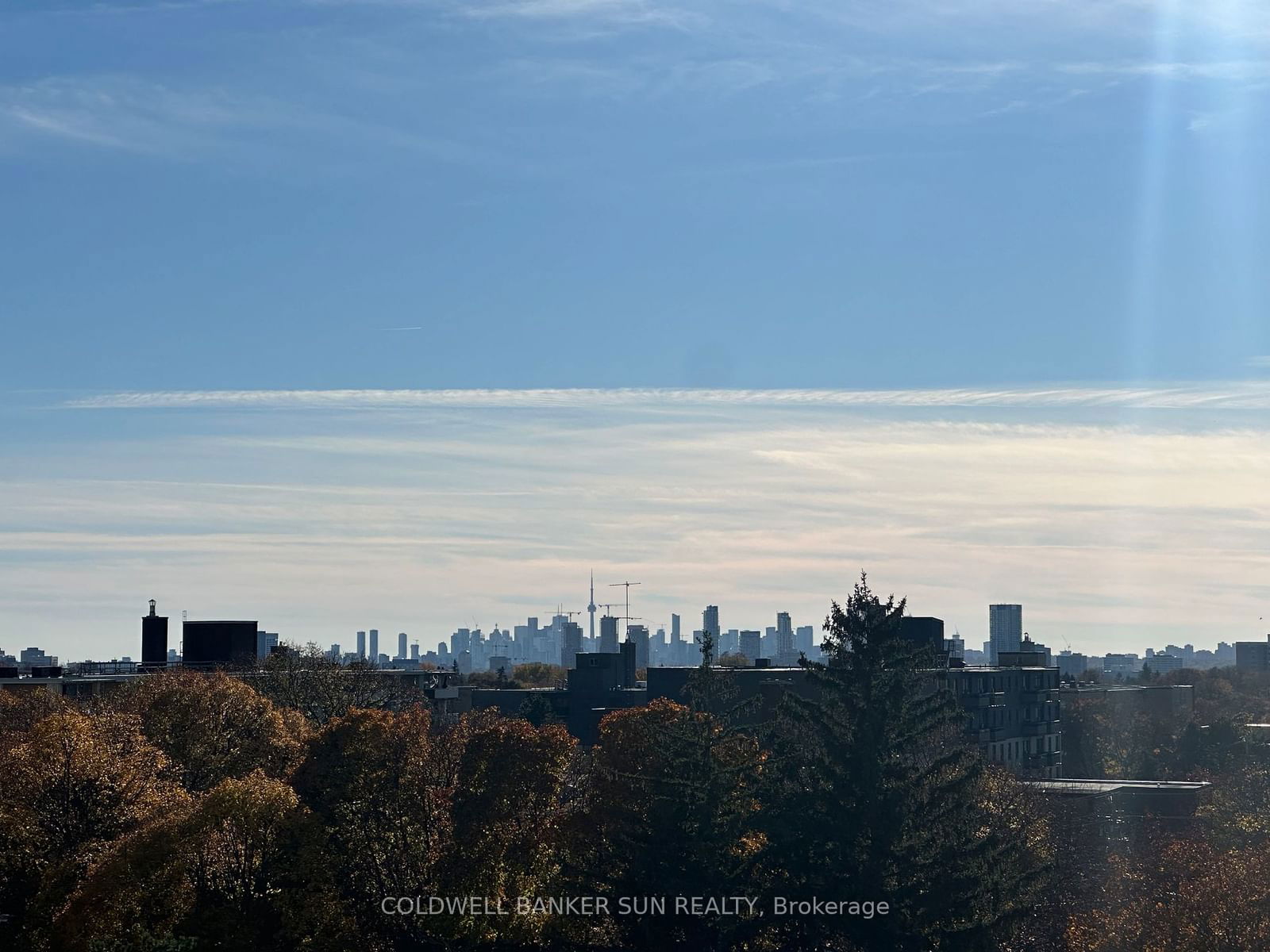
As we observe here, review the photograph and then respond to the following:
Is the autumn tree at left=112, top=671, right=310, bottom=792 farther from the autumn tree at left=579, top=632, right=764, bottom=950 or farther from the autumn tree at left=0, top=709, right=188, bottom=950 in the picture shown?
the autumn tree at left=579, top=632, right=764, bottom=950

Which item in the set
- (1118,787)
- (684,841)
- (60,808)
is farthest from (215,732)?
Result: (1118,787)

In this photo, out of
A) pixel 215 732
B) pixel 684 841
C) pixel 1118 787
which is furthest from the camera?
pixel 1118 787

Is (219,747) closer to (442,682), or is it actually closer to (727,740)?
(727,740)

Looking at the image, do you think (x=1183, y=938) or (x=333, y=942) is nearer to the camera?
(x=1183, y=938)

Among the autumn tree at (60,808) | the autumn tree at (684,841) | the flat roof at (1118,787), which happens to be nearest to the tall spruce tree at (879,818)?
the autumn tree at (684,841)

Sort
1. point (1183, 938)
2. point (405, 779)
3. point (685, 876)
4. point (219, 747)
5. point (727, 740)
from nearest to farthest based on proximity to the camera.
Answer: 1. point (1183, 938)
2. point (685, 876)
3. point (405, 779)
4. point (727, 740)
5. point (219, 747)

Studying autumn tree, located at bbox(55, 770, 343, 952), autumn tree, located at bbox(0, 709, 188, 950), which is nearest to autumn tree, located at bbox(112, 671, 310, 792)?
autumn tree, located at bbox(0, 709, 188, 950)

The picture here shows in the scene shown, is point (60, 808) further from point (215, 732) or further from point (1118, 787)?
point (1118, 787)

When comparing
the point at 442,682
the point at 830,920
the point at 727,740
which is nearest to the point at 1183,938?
the point at 830,920
